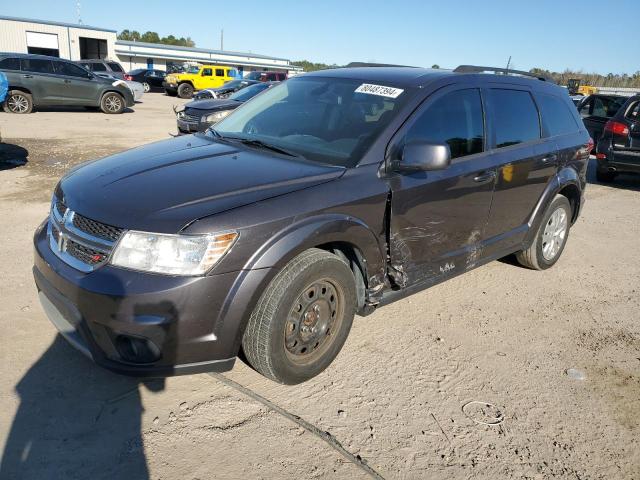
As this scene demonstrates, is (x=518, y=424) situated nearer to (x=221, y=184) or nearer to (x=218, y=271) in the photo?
(x=218, y=271)

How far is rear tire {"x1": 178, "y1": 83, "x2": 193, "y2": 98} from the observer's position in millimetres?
29094

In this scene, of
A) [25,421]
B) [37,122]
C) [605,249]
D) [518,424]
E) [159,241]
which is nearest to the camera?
Result: [159,241]

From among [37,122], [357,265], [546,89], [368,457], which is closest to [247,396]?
[368,457]

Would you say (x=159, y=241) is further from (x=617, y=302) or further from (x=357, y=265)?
(x=617, y=302)

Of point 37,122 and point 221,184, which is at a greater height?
point 221,184

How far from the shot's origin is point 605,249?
5.99 m

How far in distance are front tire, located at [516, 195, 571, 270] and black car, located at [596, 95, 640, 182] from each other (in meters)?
4.76

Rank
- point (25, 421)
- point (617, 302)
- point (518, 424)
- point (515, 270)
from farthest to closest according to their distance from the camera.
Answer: point (515, 270) → point (617, 302) → point (518, 424) → point (25, 421)

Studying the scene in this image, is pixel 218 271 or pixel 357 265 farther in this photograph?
pixel 357 265

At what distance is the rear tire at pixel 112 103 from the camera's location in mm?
17172

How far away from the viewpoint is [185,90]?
2925 centimetres

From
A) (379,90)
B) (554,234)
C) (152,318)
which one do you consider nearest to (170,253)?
(152,318)

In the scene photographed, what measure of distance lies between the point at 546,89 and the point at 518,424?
3.24 m

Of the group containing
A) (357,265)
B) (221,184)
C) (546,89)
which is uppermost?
(546,89)
